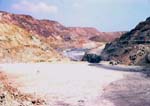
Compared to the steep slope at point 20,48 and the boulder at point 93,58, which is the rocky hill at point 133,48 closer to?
the boulder at point 93,58

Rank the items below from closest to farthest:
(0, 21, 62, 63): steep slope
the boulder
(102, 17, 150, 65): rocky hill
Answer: (102, 17, 150, 65): rocky hill → (0, 21, 62, 63): steep slope → the boulder

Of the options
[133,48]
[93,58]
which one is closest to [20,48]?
[93,58]

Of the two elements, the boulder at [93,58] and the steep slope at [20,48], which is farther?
the boulder at [93,58]

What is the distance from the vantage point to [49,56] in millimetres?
89000

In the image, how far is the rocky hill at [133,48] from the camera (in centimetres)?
7906

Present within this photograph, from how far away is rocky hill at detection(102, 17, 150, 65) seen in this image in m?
79.1

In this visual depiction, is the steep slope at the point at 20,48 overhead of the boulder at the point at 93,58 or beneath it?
overhead

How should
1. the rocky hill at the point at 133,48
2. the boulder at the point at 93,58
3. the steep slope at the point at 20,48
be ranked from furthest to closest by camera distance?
1. the boulder at the point at 93,58
2. the steep slope at the point at 20,48
3. the rocky hill at the point at 133,48

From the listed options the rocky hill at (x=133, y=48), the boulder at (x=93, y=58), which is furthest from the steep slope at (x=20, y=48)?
the rocky hill at (x=133, y=48)

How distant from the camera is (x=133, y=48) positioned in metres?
87.2

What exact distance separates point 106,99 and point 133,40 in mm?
61102

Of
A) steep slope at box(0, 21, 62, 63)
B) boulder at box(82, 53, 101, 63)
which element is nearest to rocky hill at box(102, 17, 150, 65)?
boulder at box(82, 53, 101, 63)

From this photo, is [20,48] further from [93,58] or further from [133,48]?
[133,48]

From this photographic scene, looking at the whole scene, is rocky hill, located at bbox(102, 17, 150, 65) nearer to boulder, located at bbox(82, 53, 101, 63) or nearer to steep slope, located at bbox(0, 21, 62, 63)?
boulder, located at bbox(82, 53, 101, 63)
